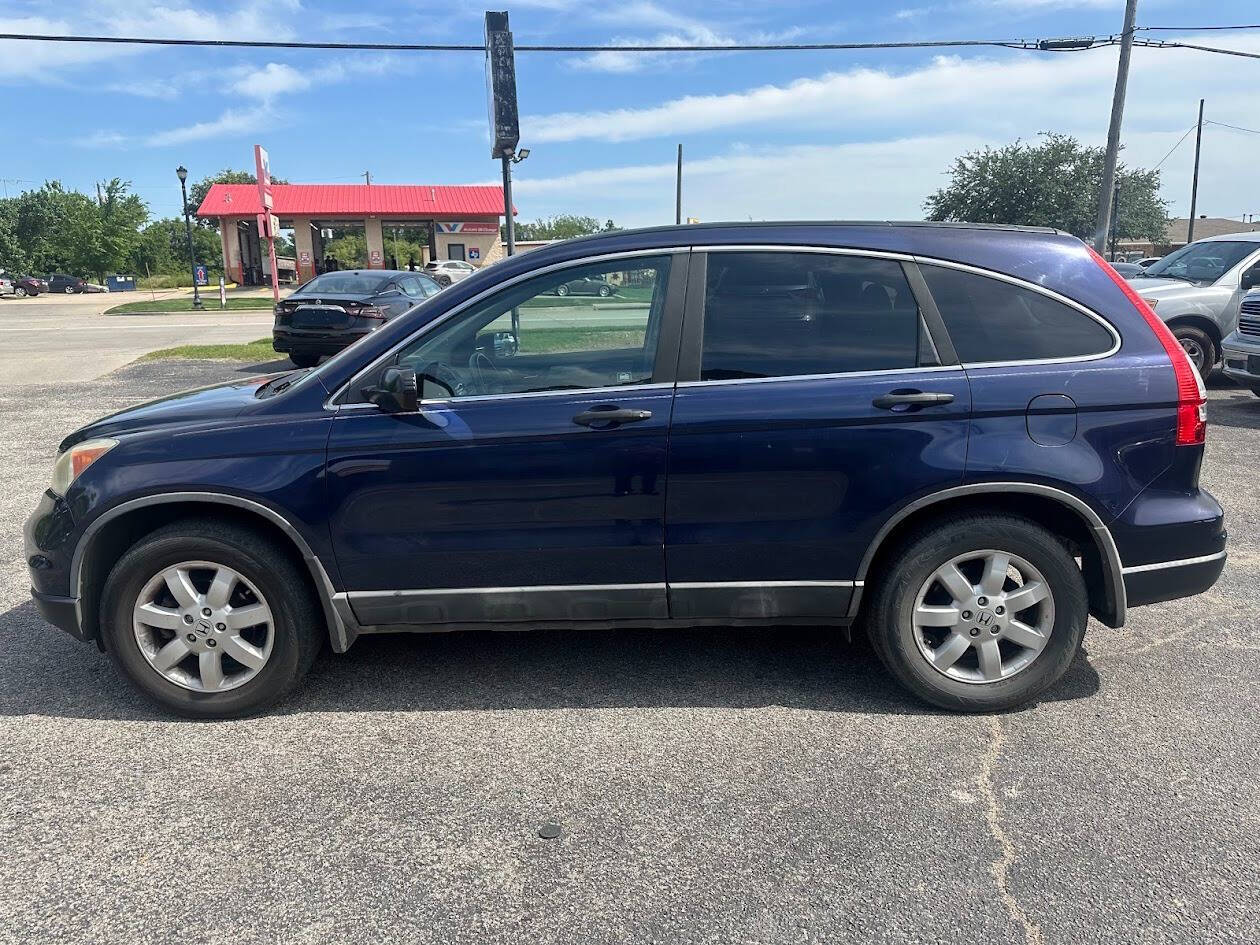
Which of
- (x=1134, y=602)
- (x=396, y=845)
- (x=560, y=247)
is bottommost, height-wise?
(x=396, y=845)

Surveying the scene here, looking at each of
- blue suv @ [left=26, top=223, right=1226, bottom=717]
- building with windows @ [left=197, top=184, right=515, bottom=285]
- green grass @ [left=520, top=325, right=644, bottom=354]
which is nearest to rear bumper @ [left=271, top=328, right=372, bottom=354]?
blue suv @ [left=26, top=223, right=1226, bottom=717]

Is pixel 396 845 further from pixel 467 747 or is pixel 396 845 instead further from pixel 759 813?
pixel 759 813

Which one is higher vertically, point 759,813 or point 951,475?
point 951,475

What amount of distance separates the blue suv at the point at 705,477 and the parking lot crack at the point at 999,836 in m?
0.21

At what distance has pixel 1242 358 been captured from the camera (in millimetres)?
9930

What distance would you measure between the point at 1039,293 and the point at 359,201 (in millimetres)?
53605

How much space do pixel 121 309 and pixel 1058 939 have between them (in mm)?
40770

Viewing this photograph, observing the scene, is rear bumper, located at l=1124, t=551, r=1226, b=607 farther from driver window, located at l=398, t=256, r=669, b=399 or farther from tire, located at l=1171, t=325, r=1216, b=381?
tire, located at l=1171, t=325, r=1216, b=381

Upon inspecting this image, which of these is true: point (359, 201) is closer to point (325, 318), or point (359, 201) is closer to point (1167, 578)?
point (325, 318)

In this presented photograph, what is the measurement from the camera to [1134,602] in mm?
3605

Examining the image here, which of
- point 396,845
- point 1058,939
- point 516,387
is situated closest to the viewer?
point 1058,939

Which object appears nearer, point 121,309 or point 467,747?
point 467,747

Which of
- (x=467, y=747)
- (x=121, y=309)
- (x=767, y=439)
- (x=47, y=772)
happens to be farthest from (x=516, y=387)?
(x=121, y=309)

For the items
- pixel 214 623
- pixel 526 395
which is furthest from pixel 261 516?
pixel 526 395
